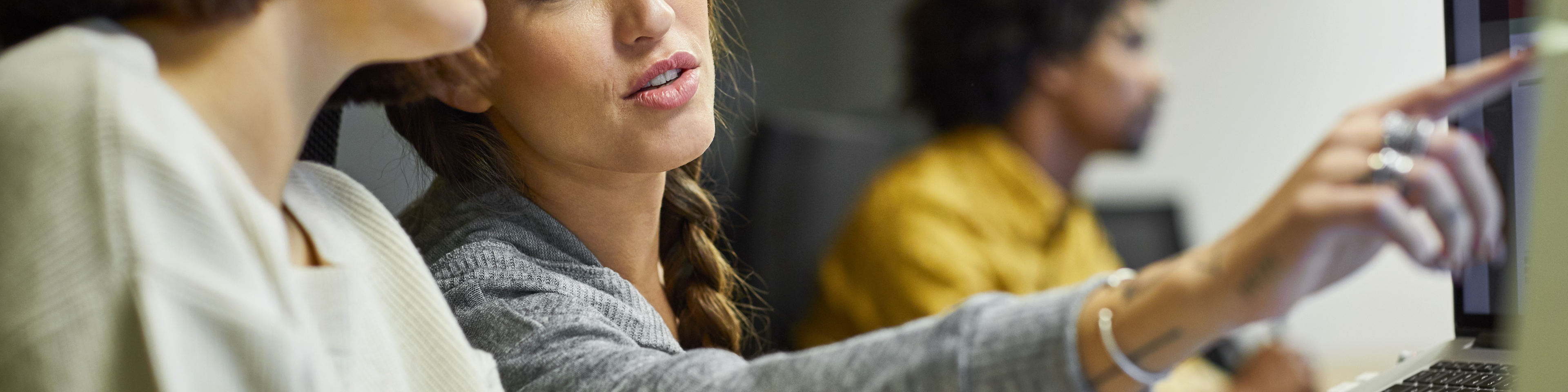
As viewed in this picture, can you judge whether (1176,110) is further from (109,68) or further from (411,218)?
(109,68)

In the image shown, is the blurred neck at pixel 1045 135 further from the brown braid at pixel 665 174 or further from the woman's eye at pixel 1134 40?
the brown braid at pixel 665 174

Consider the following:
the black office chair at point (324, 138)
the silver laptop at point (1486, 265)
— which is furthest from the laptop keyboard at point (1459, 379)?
the black office chair at point (324, 138)

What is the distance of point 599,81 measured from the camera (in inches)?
26.1

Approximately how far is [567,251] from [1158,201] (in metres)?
2.26

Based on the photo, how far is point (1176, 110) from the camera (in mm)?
2801

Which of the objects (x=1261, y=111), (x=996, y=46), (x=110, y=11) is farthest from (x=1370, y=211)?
(x=1261, y=111)

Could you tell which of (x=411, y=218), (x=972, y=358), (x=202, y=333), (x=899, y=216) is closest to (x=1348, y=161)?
(x=972, y=358)

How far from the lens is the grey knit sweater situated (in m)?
0.40

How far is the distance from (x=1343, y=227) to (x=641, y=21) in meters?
0.44

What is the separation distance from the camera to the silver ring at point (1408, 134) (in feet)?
1.11

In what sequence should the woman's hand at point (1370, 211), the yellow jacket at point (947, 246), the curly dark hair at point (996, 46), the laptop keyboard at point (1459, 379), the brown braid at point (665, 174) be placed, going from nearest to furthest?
the woman's hand at point (1370, 211)
the brown braid at point (665, 174)
the laptop keyboard at point (1459, 379)
the yellow jacket at point (947, 246)
the curly dark hair at point (996, 46)

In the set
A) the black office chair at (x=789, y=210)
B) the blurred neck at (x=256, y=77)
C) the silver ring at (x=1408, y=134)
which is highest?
the blurred neck at (x=256, y=77)

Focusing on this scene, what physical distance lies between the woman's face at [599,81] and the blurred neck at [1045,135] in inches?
56.7

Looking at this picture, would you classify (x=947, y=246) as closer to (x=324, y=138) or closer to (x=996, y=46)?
(x=996, y=46)
